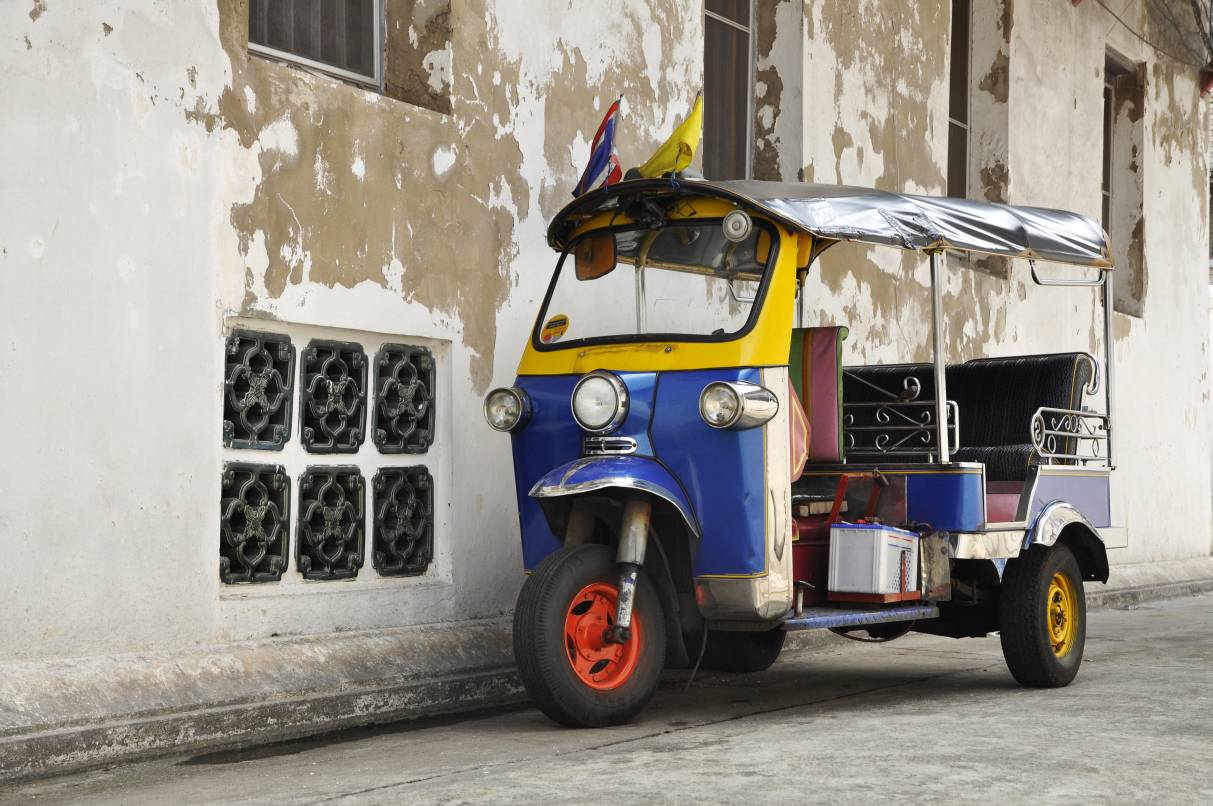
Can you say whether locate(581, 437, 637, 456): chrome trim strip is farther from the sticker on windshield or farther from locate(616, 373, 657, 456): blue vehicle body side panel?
the sticker on windshield

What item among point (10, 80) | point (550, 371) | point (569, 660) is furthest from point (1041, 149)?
point (10, 80)

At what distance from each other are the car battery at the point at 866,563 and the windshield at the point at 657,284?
1090mm

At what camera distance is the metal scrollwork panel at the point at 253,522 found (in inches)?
215

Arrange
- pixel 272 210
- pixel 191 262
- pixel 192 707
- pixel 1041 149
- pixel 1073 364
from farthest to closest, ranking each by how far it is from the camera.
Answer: pixel 1041 149, pixel 1073 364, pixel 272 210, pixel 191 262, pixel 192 707

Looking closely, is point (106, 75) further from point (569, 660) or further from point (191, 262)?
point (569, 660)

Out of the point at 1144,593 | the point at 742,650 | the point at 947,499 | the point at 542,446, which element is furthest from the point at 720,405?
the point at 1144,593

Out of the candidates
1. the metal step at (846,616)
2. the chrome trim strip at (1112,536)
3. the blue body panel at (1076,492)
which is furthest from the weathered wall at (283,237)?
the chrome trim strip at (1112,536)

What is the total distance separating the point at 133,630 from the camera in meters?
4.96

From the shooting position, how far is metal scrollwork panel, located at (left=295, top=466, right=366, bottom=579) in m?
5.81

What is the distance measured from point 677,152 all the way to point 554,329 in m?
0.91

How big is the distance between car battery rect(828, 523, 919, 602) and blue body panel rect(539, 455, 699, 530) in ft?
2.73

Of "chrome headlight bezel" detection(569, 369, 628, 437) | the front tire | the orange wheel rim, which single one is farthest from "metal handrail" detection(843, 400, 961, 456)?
the orange wheel rim

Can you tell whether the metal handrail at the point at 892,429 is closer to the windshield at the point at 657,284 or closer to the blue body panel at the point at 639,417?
the windshield at the point at 657,284

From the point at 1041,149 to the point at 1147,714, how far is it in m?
7.90
